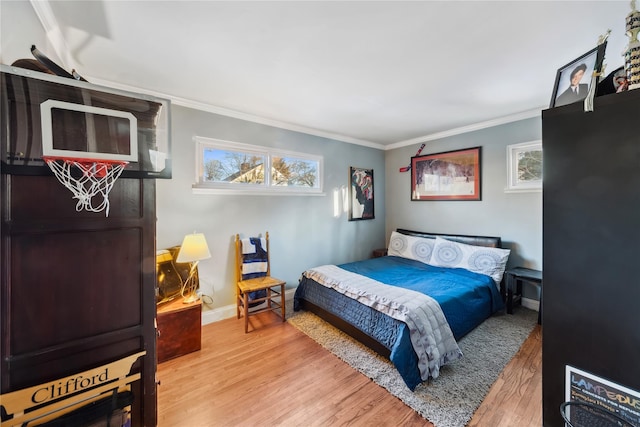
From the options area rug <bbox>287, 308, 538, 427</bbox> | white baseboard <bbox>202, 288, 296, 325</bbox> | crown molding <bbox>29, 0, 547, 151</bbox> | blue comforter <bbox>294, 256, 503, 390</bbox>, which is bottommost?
area rug <bbox>287, 308, 538, 427</bbox>

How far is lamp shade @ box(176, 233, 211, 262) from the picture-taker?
243cm

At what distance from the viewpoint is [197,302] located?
2396 mm

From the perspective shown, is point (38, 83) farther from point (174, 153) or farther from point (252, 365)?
point (252, 365)

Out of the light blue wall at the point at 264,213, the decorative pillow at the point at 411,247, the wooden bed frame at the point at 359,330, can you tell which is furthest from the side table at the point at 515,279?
the light blue wall at the point at 264,213

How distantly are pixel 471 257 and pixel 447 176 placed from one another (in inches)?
53.3

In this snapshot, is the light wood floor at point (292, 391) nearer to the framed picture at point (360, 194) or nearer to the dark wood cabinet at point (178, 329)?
the dark wood cabinet at point (178, 329)

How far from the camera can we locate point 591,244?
3.82ft

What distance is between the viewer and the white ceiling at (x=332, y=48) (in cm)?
151

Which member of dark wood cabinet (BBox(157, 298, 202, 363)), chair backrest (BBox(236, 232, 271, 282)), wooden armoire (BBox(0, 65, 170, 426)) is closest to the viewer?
wooden armoire (BBox(0, 65, 170, 426))

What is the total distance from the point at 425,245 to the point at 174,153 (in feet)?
11.7

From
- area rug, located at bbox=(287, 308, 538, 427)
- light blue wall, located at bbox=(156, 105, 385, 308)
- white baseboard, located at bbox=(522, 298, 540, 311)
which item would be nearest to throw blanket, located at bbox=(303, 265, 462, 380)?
area rug, located at bbox=(287, 308, 538, 427)

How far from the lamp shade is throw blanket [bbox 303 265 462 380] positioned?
1511 mm

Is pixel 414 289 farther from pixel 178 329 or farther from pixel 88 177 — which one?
pixel 88 177

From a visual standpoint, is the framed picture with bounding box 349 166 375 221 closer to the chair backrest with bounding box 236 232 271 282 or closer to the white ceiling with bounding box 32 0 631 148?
the white ceiling with bounding box 32 0 631 148
